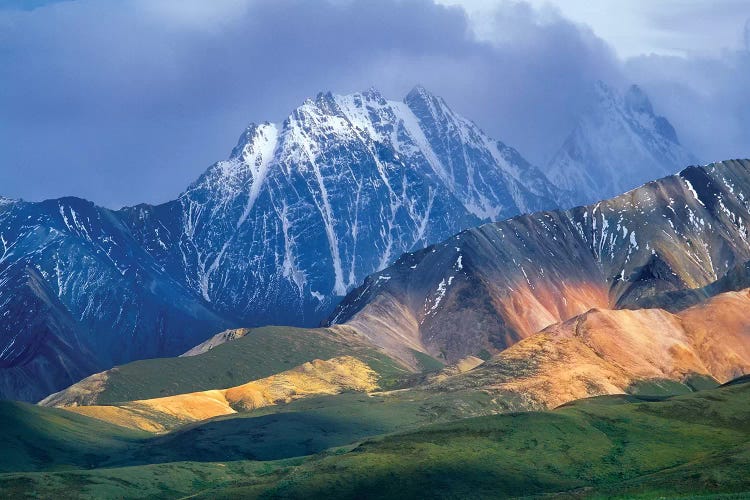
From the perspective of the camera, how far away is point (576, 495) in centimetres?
19975

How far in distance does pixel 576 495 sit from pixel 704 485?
→ 20.8 m

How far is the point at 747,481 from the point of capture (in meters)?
184

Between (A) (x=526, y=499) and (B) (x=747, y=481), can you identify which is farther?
(A) (x=526, y=499)

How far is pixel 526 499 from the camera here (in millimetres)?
199625

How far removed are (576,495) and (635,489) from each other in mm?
9252

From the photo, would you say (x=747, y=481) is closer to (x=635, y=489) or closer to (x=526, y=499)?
(x=635, y=489)

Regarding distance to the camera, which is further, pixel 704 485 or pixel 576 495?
pixel 576 495

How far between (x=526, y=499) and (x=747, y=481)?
33119 mm

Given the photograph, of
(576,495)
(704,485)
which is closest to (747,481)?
(704,485)

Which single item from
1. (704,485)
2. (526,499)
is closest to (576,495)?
(526,499)

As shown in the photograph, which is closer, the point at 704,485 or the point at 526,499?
the point at 704,485

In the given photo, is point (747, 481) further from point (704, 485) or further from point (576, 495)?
point (576, 495)

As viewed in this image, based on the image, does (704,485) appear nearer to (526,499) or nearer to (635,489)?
(635,489)

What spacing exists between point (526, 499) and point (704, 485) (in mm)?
27032
